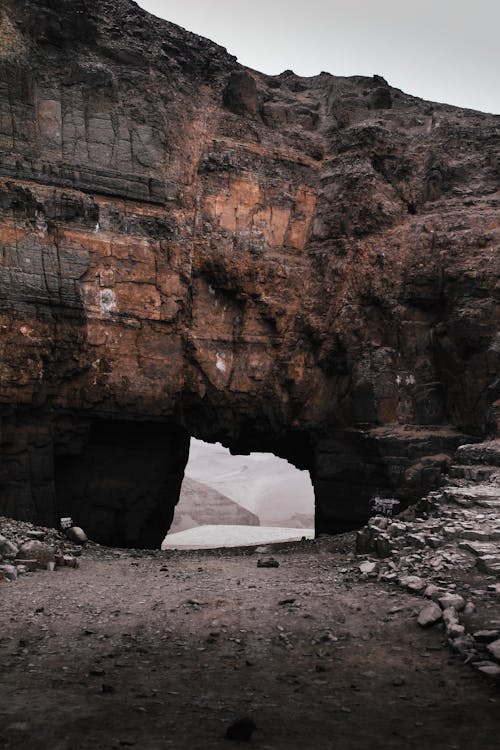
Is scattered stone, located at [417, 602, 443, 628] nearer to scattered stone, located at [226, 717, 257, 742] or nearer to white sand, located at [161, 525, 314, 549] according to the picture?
scattered stone, located at [226, 717, 257, 742]

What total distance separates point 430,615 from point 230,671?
2.38 m

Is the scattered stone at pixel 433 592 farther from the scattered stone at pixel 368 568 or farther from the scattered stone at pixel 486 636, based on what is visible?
the scattered stone at pixel 368 568

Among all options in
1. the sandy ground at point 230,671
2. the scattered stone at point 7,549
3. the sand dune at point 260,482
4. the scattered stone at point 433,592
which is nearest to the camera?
the sandy ground at point 230,671

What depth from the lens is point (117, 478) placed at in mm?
18562

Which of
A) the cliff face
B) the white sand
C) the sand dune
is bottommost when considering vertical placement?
the white sand

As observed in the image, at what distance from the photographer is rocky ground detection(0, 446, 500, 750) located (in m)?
3.94

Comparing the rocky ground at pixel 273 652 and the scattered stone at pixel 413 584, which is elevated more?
the scattered stone at pixel 413 584

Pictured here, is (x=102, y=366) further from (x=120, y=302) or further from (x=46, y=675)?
(x=46, y=675)

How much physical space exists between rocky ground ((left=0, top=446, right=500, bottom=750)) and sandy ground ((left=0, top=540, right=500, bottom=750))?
2 centimetres

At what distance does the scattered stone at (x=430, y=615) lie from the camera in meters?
6.00

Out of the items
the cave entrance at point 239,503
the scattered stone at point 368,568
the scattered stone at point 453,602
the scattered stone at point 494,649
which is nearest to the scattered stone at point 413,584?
the scattered stone at point 453,602

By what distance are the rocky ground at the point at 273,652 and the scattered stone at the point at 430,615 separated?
0.8 inches

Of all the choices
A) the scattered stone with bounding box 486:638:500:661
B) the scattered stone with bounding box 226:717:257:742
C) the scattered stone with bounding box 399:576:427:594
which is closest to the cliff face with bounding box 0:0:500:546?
the scattered stone with bounding box 399:576:427:594

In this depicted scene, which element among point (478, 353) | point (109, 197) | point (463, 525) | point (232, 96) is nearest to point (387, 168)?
point (232, 96)
